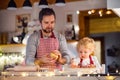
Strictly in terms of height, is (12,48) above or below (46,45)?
below

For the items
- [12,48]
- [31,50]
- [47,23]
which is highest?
[47,23]

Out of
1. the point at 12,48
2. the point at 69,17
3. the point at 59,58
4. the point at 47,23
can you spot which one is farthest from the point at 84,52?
the point at 12,48

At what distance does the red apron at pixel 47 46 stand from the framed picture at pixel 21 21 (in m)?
1.64

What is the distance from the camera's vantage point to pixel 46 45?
1707 millimetres

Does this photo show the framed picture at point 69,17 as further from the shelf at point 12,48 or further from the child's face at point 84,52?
the child's face at point 84,52

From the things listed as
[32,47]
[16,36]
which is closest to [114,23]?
[16,36]

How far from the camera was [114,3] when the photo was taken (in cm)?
174

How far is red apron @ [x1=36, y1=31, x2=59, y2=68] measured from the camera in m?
1.69

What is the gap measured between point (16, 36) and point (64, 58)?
1.64 metres

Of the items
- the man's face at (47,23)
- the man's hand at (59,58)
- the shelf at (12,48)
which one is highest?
the man's face at (47,23)

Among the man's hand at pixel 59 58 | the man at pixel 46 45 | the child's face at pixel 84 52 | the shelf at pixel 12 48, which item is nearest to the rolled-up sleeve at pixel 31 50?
the man at pixel 46 45

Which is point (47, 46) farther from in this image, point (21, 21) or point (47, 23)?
point (21, 21)

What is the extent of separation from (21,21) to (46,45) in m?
1.72

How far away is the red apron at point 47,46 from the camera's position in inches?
66.6
